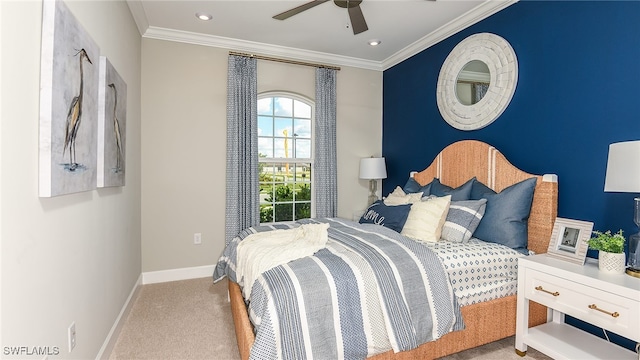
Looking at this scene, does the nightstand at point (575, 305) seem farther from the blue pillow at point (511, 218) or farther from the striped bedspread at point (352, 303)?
the striped bedspread at point (352, 303)

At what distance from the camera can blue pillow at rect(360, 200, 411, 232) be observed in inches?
110

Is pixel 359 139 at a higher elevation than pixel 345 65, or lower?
lower

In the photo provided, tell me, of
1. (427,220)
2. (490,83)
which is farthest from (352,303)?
(490,83)

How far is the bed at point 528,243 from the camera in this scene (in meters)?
1.93

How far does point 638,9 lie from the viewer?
2002 millimetres

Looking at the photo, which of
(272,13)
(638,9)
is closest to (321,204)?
(272,13)

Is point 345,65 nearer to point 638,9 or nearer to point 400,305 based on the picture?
point 638,9

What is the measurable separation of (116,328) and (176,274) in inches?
52.0

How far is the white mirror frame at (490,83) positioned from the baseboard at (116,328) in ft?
11.6

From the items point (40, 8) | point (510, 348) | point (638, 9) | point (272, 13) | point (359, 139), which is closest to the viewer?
point (40, 8)

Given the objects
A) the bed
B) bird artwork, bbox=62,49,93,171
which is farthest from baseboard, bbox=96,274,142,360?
bird artwork, bbox=62,49,93,171

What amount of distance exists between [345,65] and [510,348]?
371 centimetres

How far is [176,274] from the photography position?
3.67 m

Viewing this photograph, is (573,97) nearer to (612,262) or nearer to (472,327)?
(612,262)
